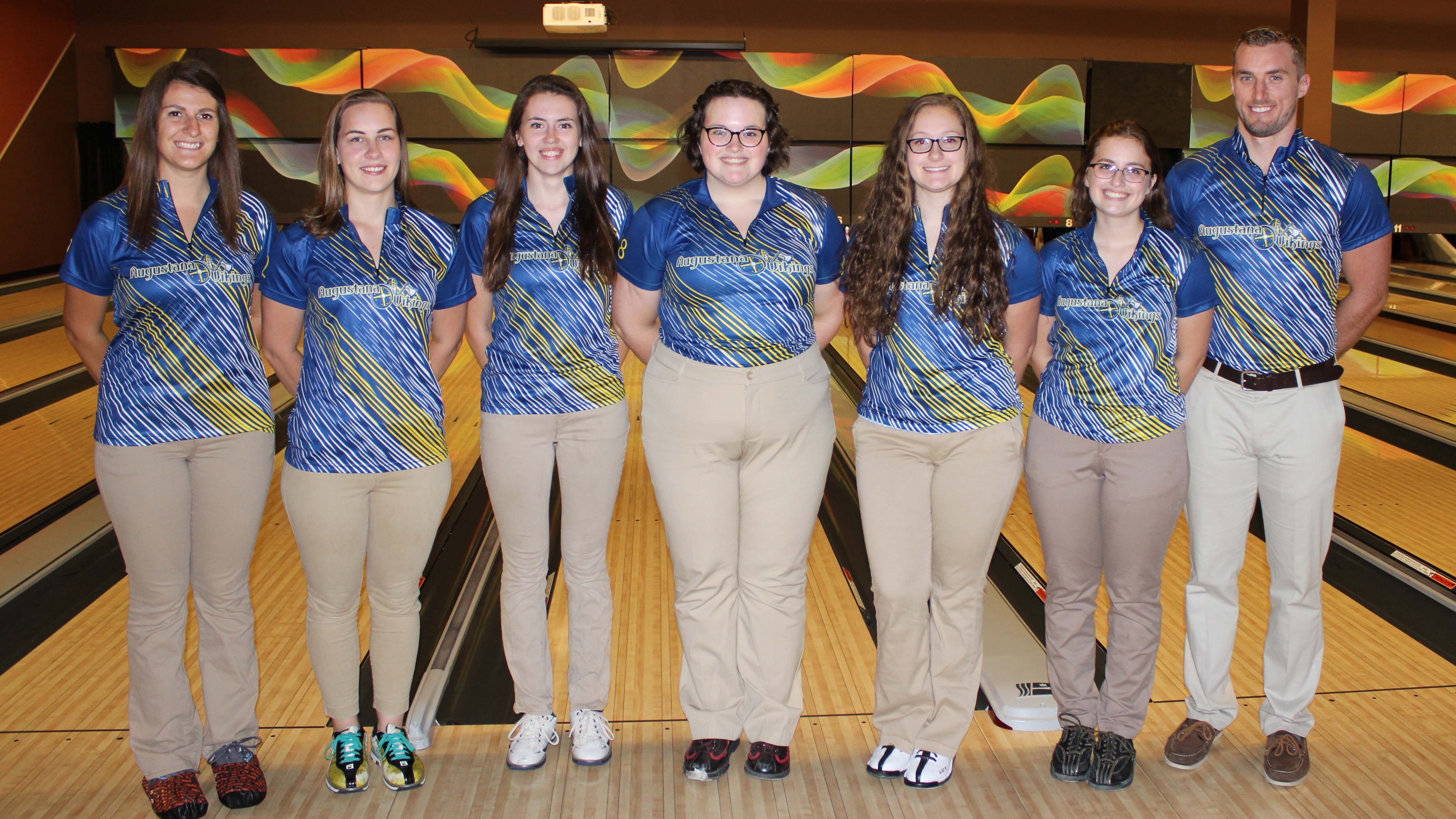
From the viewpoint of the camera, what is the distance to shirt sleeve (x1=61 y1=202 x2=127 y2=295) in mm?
1869

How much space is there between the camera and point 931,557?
2021 millimetres

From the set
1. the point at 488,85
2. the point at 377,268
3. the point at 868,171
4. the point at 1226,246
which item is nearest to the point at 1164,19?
the point at 868,171

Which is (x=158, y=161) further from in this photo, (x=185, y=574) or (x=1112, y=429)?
(x=1112, y=429)

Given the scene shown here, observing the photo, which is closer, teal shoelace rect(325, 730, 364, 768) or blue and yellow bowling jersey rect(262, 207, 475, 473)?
blue and yellow bowling jersey rect(262, 207, 475, 473)

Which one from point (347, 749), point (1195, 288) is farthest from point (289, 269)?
point (1195, 288)

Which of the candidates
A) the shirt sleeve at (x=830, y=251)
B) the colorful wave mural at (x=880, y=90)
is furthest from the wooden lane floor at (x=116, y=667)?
the colorful wave mural at (x=880, y=90)

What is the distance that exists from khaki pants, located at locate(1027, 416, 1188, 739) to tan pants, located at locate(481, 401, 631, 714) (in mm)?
780

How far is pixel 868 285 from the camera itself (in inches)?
76.9

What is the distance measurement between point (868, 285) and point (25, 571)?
8.34ft

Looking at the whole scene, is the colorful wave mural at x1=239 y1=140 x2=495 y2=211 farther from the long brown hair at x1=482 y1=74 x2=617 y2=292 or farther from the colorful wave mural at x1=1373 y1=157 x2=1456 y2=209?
the colorful wave mural at x1=1373 y1=157 x2=1456 y2=209

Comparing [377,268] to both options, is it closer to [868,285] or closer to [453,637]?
[868,285]

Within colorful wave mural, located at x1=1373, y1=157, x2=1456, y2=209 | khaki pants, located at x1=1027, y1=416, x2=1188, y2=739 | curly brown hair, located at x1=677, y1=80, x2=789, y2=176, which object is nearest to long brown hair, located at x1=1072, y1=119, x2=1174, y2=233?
khaki pants, located at x1=1027, y1=416, x2=1188, y2=739

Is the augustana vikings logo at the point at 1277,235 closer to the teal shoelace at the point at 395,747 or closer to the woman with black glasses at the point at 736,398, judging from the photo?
the woman with black glasses at the point at 736,398

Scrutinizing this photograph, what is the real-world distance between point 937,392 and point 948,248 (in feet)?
0.81
